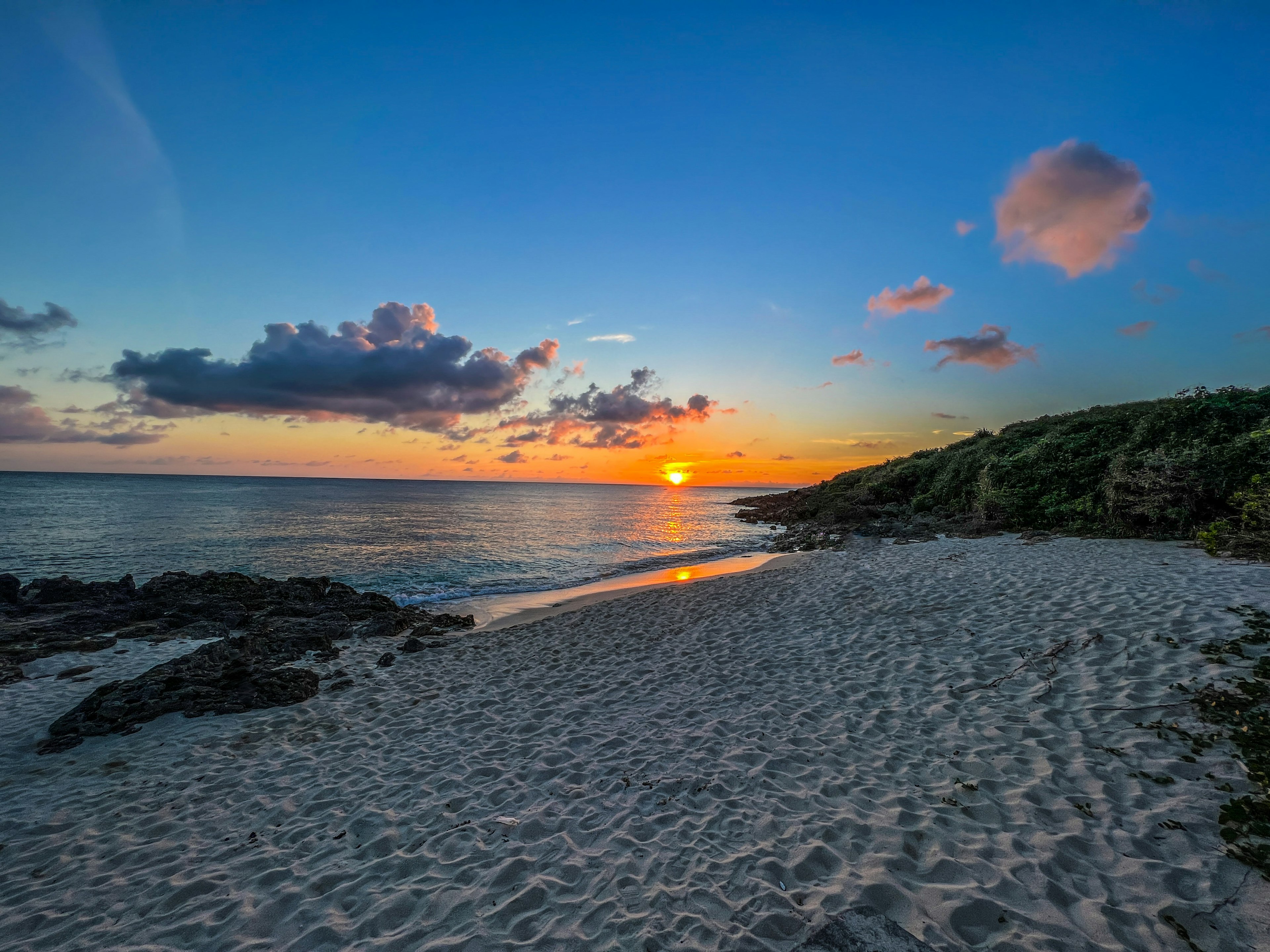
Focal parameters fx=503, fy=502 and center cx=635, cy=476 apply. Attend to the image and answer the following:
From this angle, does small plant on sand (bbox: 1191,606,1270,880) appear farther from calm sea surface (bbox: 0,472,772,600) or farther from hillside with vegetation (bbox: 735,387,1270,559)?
calm sea surface (bbox: 0,472,772,600)

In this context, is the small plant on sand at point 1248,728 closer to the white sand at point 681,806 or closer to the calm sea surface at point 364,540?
the white sand at point 681,806

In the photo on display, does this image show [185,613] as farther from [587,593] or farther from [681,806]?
[681,806]

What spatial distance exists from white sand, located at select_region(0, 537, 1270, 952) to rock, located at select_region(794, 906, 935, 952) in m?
0.13

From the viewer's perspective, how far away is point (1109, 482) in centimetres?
1772

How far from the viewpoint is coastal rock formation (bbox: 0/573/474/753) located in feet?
28.3

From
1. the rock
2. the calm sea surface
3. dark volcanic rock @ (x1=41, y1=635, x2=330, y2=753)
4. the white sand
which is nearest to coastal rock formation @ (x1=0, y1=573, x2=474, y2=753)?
dark volcanic rock @ (x1=41, y1=635, x2=330, y2=753)

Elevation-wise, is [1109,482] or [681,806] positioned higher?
[1109,482]

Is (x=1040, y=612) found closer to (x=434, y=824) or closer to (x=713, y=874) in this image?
(x=713, y=874)

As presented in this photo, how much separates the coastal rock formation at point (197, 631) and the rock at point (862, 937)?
9355 mm

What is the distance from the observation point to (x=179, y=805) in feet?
19.9

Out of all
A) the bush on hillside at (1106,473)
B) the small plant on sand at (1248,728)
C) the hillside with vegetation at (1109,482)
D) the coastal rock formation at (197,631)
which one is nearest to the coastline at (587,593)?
the coastal rock formation at (197,631)

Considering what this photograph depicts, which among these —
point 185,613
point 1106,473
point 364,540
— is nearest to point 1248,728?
point 1106,473

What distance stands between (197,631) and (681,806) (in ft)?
49.5

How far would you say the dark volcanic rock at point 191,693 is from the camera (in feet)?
26.4
